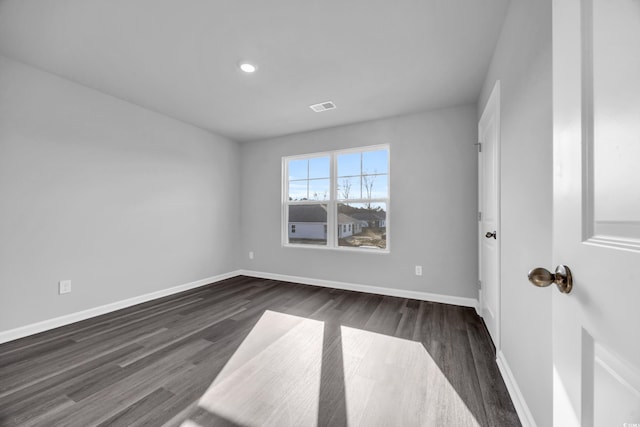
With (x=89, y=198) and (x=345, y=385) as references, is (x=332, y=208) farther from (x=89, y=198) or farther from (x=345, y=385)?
(x=89, y=198)

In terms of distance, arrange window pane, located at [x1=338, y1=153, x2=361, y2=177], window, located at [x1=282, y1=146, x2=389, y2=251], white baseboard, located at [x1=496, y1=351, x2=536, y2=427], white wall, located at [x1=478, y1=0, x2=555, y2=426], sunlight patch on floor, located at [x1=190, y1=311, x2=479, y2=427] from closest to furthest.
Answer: white wall, located at [x1=478, y1=0, x2=555, y2=426] → white baseboard, located at [x1=496, y1=351, x2=536, y2=427] → sunlight patch on floor, located at [x1=190, y1=311, x2=479, y2=427] → window, located at [x1=282, y1=146, x2=389, y2=251] → window pane, located at [x1=338, y1=153, x2=361, y2=177]

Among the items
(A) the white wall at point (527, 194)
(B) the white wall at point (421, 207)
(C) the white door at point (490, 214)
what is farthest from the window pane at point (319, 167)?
(A) the white wall at point (527, 194)

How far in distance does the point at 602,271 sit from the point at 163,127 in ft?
14.0

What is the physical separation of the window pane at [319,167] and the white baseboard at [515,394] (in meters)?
3.05

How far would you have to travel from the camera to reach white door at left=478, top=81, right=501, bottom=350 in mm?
1980

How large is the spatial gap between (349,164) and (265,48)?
6.87 feet

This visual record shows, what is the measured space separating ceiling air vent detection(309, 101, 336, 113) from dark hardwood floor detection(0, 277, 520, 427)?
2516 mm

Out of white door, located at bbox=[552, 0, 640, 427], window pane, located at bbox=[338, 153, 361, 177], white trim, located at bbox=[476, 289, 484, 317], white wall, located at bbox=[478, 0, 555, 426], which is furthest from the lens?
window pane, located at bbox=[338, 153, 361, 177]

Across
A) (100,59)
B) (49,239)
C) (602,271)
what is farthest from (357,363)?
(100,59)

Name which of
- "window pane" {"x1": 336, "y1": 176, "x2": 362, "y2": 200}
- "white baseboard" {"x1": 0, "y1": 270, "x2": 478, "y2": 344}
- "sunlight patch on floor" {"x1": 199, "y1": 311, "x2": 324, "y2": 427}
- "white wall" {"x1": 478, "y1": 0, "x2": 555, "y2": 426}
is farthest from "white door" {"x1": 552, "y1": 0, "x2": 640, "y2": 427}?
"window pane" {"x1": 336, "y1": 176, "x2": 362, "y2": 200}

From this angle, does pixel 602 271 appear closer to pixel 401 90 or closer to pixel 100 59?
pixel 401 90

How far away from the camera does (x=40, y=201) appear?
2447mm

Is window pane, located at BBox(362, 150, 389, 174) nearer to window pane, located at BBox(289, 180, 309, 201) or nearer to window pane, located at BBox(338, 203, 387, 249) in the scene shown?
window pane, located at BBox(338, 203, 387, 249)

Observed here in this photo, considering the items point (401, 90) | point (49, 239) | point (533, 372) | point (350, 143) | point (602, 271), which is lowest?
point (533, 372)
